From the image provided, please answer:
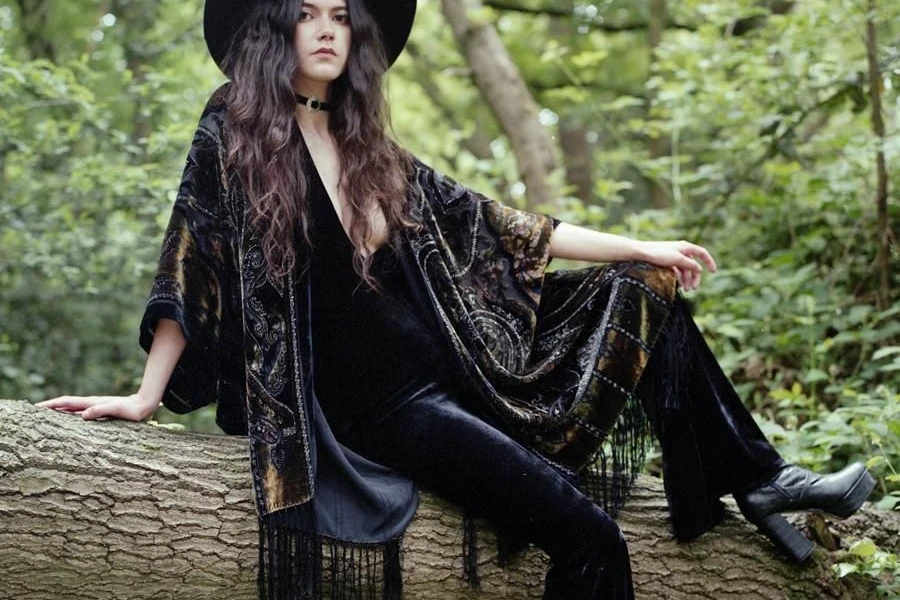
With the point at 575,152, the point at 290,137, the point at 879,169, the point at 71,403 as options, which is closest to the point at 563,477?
the point at 290,137

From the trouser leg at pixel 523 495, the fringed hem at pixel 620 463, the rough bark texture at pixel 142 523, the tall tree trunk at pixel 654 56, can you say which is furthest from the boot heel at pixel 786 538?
the tall tree trunk at pixel 654 56

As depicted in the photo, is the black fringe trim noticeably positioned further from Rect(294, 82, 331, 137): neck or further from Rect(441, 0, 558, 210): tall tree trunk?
Rect(441, 0, 558, 210): tall tree trunk

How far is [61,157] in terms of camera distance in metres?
5.94

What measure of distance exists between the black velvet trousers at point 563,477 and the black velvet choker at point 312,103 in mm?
900

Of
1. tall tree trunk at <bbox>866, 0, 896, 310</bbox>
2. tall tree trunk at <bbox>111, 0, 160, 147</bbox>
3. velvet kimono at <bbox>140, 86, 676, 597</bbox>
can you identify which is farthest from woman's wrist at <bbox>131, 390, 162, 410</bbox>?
tall tree trunk at <bbox>111, 0, 160, 147</bbox>

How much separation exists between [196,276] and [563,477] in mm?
1148

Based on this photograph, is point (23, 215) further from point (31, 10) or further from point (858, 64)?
point (858, 64)

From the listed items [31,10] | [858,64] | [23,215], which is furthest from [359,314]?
[31,10]

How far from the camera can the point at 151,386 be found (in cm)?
266

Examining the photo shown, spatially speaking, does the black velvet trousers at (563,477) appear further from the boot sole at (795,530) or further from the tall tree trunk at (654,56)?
the tall tree trunk at (654,56)

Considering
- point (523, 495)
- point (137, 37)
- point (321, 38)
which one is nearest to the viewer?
point (523, 495)

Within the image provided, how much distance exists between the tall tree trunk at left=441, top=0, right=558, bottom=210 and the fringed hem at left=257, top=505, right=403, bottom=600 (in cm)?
461

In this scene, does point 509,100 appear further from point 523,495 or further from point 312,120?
point 523,495

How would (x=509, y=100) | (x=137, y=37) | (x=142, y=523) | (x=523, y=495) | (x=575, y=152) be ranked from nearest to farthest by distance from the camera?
(x=142, y=523)
(x=523, y=495)
(x=137, y=37)
(x=509, y=100)
(x=575, y=152)
